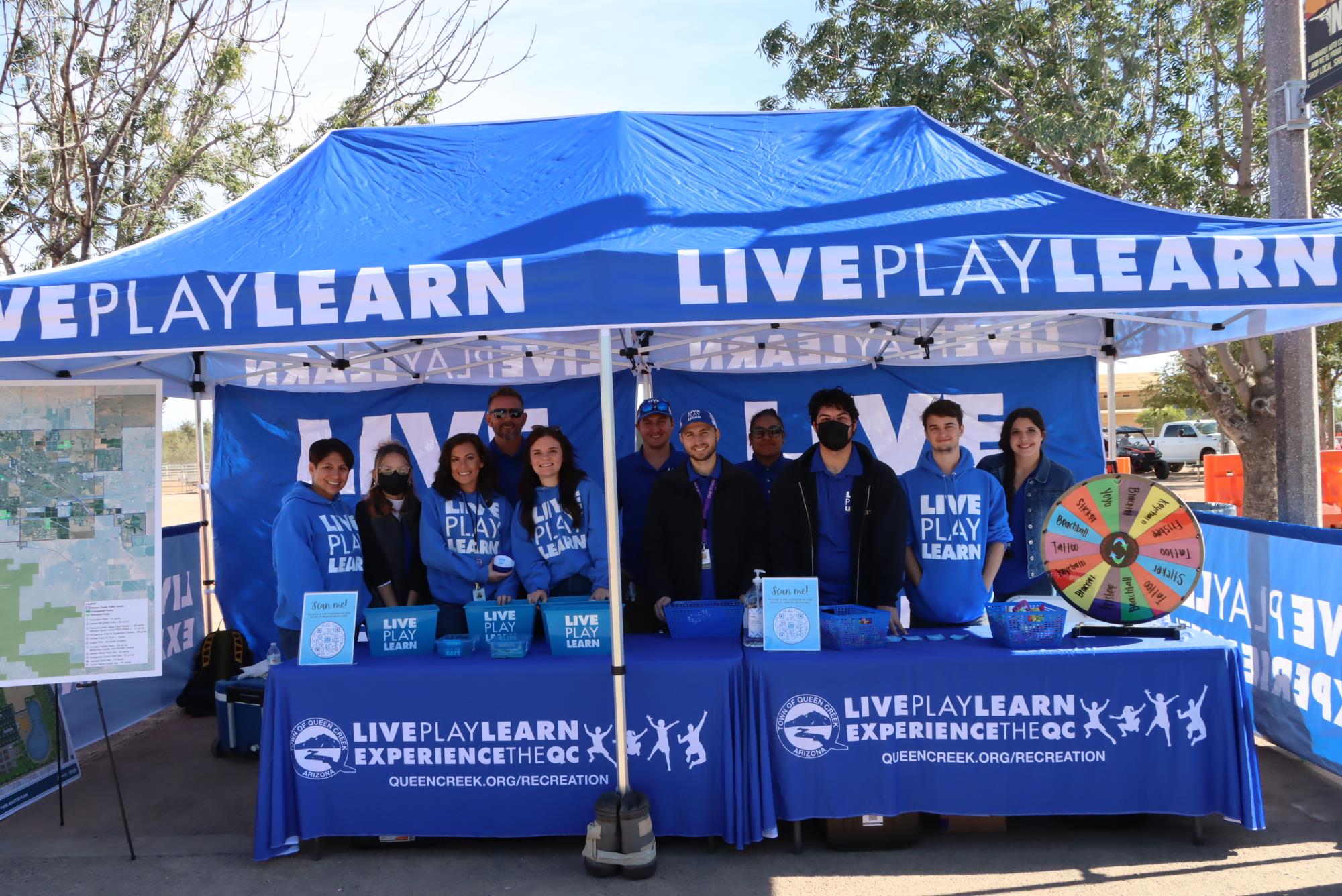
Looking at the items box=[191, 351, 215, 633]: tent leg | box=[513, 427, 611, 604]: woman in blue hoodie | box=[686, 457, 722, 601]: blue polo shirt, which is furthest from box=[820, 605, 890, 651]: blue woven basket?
box=[191, 351, 215, 633]: tent leg

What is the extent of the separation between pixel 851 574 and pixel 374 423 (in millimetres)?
3961

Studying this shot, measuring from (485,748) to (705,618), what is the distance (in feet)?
3.24

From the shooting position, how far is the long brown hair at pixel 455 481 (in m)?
4.23

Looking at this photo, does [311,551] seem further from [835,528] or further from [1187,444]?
[1187,444]

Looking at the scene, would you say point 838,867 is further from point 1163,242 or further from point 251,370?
point 251,370

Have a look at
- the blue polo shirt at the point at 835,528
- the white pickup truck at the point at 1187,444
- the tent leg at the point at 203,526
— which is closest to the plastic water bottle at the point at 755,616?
the blue polo shirt at the point at 835,528

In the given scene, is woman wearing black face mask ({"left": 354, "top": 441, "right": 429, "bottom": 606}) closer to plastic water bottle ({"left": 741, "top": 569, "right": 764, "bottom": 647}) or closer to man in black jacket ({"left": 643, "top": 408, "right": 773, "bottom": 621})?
man in black jacket ({"left": 643, "top": 408, "right": 773, "bottom": 621})

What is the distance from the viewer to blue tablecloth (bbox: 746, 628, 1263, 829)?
346 cm

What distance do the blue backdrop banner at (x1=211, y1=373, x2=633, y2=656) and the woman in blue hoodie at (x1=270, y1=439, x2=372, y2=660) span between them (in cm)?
234

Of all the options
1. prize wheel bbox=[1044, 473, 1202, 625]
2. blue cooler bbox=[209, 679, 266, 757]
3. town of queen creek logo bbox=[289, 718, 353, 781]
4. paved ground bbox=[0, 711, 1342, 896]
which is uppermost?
prize wheel bbox=[1044, 473, 1202, 625]

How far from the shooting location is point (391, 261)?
3393 millimetres

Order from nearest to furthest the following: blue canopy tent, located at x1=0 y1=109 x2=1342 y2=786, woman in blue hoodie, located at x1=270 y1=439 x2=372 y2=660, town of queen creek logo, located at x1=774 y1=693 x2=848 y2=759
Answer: blue canopy tent, located at x1=0 y1=109 x2=1342 y2=786 → town of queen creek logo, located at x1=774 y1=693 x2=848 y2=759 → woman in blue hoodie, located at x1=270 y1=439 x2=372 y2=660

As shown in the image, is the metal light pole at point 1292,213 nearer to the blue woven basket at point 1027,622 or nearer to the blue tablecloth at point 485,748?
the blue woven basket at point 1027,622

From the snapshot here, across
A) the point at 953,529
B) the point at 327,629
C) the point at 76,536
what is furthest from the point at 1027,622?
the point at 76,536
